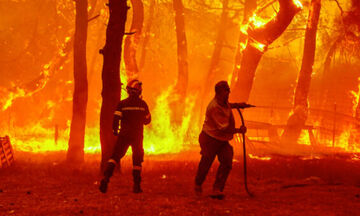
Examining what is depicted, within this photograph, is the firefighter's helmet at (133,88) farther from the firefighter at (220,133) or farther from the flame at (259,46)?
the flame at (259,46)

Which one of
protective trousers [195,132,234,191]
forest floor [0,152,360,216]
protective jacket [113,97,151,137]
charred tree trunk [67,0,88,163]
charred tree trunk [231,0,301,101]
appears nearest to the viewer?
forest floor [0,152,360,216]

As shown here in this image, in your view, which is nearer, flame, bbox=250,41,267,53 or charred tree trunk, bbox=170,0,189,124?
flame, bbox=250,41,267,53

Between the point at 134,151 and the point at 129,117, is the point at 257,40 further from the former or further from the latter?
the point at 134,151

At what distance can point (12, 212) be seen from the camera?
670cm

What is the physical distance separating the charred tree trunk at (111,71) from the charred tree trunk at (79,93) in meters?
2.24

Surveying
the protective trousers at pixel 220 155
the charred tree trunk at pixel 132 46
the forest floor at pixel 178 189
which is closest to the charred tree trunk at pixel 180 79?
the charred tree trunk at pixel 132 46

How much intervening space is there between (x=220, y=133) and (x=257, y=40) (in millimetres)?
8584

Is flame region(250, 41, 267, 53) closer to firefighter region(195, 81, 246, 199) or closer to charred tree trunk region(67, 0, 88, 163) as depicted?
charred tree trunk region(67, 0, 88, 163)

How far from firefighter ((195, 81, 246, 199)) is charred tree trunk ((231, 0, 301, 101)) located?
26.3 feet

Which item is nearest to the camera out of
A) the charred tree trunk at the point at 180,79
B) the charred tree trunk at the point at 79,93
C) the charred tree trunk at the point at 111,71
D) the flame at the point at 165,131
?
the charred tree trunk at the point at 111,71

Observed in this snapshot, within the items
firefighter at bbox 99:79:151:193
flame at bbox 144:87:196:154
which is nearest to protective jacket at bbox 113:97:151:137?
firefighter at bbox 99:79:151:193

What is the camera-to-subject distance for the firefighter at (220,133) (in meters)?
7.44

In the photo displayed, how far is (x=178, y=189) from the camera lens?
339 inches

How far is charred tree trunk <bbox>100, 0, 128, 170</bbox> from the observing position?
10.1 metres
